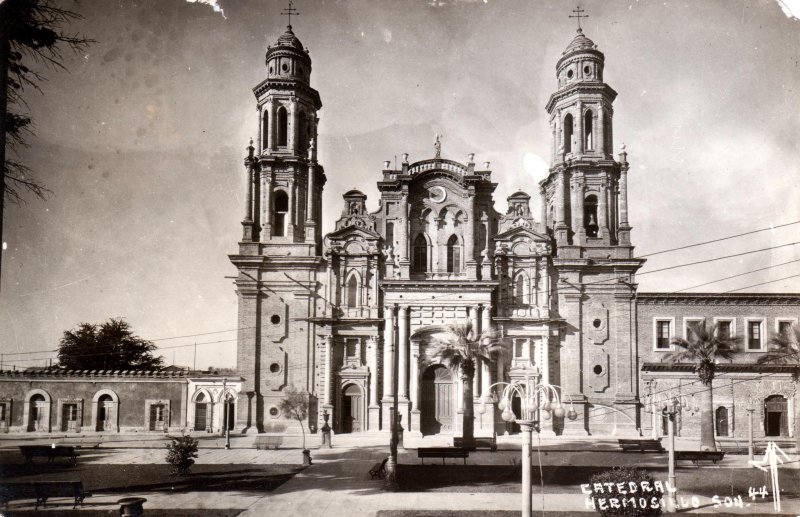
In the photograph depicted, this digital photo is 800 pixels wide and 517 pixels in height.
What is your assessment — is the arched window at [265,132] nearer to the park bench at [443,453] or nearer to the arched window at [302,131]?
the arched window at [302,131]

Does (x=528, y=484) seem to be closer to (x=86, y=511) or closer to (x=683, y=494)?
(x=683, y=494)

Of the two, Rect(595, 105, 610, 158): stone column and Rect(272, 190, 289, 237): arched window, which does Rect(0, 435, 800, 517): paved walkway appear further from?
Rect(595, 105, 610, 158): stone column

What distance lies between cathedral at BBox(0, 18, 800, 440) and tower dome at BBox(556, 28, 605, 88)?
104 mm

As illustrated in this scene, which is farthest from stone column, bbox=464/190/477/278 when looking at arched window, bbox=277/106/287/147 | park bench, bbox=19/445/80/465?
park bench, bbox=19/445/80/465

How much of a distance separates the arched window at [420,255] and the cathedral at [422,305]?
8 centimetres

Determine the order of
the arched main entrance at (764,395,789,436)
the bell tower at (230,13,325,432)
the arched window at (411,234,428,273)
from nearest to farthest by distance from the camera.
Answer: the arched main entrance at (764,395,789,436)
the bell tower at (230,13,325,432)
the arched window at (411,234,428,273)

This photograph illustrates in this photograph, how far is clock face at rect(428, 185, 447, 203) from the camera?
1319 inches

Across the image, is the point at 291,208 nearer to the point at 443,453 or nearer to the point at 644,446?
the point at 443,453

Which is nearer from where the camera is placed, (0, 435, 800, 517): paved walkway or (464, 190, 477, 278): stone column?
(0, 435, 800, 517): paved walkway

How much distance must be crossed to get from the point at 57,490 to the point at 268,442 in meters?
14.4

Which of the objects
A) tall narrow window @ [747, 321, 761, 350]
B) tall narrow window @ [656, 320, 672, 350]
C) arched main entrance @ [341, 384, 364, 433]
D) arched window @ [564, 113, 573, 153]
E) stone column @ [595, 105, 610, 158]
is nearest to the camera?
tall narrow window @ [747, 321, 761, 350]

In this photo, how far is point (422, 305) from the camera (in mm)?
32156

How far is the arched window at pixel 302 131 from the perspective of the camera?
34469 mm

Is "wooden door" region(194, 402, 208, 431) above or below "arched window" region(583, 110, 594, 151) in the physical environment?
below
